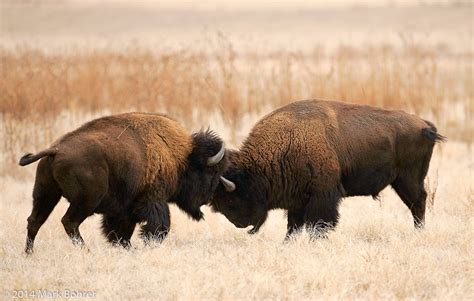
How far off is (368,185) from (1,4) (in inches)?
2144

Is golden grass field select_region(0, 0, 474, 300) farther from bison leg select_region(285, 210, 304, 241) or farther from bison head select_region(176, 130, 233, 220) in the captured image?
bison head select_region(176, 130, 233, 220)

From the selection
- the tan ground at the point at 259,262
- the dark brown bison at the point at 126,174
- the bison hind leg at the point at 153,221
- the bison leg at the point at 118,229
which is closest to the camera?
the tan ground at the point at 259,262

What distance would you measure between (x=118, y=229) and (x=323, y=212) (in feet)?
6.91

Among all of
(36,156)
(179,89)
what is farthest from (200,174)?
(179,89)

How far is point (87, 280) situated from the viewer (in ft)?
21.3

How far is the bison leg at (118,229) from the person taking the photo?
8078 mm

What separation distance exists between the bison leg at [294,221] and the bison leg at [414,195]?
1.18m

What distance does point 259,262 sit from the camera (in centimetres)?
699

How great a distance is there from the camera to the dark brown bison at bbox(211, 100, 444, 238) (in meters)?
8.36

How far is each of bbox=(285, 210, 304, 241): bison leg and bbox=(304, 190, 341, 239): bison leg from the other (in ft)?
0.59

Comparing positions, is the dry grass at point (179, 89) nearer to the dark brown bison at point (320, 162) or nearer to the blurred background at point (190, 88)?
the blurred background at point (190, 88)

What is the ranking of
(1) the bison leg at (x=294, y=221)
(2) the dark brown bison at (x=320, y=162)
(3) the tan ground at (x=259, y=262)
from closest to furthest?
(3) the tan ground at (x=259, y=262), (2) the dark brown bison at (x=320, y=162), (1) the bison leg at (x=294, y=221)

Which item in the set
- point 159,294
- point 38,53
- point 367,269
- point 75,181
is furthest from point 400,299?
point 38,53

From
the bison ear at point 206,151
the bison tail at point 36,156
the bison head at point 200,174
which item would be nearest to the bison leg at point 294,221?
the bison head at point 200,174
